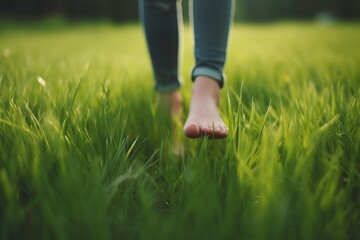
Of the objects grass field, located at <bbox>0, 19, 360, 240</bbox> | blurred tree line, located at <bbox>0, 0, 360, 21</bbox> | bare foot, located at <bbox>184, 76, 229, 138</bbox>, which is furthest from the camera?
blurred tree line, located at <bbox>0, 0, 360, 21</bbox>

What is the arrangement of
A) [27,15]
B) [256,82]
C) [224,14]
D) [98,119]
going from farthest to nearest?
1. [27,15]
2. [256,82]
3. [224,14]
4. [98,119]

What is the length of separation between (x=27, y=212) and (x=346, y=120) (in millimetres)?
604

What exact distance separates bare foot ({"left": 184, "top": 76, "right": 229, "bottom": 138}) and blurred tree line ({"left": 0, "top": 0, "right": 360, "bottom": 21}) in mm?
12034

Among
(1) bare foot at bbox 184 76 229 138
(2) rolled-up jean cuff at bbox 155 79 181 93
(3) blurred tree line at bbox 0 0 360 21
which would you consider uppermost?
(1) bare foot at bbox 184 76 229 138

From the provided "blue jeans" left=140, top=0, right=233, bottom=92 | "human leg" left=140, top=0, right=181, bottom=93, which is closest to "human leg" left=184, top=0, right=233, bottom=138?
"blue jeans" left=140, top=0, right=233, bottom=92

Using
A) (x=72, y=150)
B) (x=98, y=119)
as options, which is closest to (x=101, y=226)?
(x=72, y=150)

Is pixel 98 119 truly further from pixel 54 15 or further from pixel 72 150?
pixel 54 15

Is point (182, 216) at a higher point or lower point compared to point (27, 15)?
higher

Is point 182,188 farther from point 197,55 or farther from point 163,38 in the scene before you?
point 163,38

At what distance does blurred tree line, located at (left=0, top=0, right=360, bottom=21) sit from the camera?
11718mm

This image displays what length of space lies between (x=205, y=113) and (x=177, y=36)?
1.21 ft

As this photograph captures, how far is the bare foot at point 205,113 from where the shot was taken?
704 millimetres

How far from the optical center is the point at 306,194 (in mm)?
470

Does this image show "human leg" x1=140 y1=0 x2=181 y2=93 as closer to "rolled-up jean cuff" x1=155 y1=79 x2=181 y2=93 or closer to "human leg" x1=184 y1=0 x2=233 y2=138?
"rolled-up jean cuff" x1=155 y1=79 x2=181 y2=93
